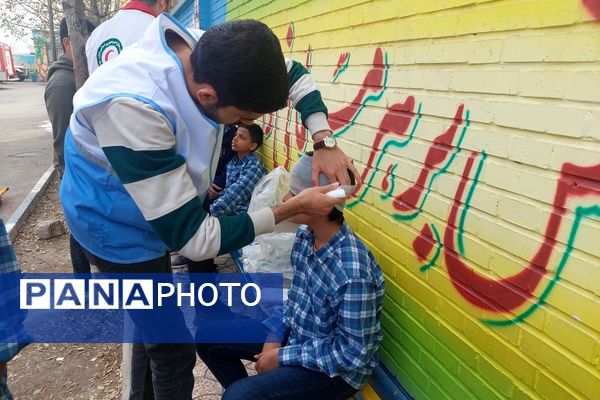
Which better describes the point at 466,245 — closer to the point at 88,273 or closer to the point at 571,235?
the point at 571,235

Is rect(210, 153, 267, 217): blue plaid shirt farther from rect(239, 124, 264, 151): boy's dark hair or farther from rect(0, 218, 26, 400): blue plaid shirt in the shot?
rect(0, 218, 26, 400): blue plaid shirt

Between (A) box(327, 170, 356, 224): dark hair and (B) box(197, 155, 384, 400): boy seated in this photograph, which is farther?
(A) box(327, 170, 356, 224): dark hair

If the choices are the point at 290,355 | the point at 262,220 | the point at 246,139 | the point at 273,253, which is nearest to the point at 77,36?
the point at 246,139

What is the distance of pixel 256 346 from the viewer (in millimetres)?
2273

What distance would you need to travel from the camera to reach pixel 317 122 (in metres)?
2.13

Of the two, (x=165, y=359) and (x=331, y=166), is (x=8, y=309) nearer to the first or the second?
(x=165, y=359)

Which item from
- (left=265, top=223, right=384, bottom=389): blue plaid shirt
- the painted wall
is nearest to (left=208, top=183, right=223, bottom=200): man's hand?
the painted wall

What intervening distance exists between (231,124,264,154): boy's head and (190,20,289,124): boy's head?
2464mm

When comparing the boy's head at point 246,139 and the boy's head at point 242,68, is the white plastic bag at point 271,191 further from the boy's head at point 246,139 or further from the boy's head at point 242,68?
the boy's head at point 242,68

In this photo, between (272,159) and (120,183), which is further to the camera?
(272,159)

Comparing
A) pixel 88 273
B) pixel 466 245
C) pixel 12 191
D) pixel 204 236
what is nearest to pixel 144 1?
pixel 88 273

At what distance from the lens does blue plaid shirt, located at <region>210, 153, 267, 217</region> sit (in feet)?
12.3

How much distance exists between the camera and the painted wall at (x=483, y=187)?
4.04 ft

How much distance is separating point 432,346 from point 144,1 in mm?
2784
